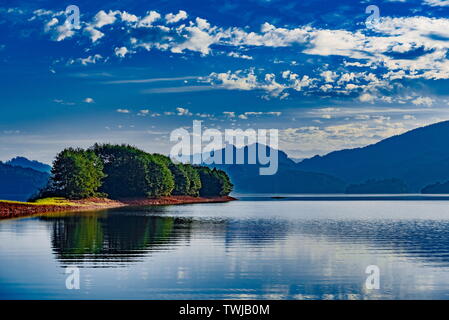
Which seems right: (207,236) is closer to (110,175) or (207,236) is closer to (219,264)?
(219,264)

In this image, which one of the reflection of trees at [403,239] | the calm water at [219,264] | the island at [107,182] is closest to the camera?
the calm water at [219,264]

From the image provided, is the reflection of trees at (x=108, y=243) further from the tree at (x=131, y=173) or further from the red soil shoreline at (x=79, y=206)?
the tree at (x=131, y=173)

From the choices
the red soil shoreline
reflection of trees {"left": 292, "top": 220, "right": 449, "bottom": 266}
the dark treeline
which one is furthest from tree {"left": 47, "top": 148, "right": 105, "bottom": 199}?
reflection of trees {"left": 292, "top": 220, "right": 449, "bottom": 266}

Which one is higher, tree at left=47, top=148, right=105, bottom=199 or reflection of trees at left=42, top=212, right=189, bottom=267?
tree at left=47, top=148, right=105, bottom=199

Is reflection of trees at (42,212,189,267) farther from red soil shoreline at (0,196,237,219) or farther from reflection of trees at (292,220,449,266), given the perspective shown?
red soil shoreline at (0,196,237,219)

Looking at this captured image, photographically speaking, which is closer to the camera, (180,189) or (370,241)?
(370,241)

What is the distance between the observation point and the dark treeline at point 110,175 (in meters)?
126

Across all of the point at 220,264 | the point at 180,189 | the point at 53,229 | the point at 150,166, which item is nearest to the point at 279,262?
the point at 220,264

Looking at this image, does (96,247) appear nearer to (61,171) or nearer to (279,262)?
(279,262)

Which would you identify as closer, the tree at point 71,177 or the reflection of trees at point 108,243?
the reflection of trees at point 108,243

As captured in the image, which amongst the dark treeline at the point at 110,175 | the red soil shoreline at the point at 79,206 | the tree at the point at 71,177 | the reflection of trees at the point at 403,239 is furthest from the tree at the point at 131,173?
the reflection of trees at the point at 403,239

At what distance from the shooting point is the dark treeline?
12575 cm
